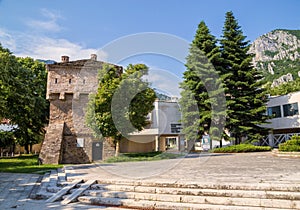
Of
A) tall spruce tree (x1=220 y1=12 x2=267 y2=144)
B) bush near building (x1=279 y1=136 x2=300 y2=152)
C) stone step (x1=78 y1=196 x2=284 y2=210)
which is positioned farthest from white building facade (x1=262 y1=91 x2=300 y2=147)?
stone step (x1=78 y1=196 x2=284 y2=210)

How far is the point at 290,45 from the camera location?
107 metres

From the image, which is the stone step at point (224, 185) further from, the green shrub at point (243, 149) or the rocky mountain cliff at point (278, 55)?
the rocky mountain cliff at point (278, 55)

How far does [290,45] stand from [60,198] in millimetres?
122996

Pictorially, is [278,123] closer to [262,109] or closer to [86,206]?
[262,109]

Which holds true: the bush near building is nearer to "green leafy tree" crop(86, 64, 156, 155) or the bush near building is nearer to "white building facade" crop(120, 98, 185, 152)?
"green leafy tree" crop(86, 64, 156, 155)

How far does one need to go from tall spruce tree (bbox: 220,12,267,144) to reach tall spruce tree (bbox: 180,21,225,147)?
88 cm

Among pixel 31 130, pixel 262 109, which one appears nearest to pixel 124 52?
pixel 262 109

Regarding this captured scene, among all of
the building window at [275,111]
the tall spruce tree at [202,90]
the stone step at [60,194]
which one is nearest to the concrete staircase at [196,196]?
the stone step at [60,194]

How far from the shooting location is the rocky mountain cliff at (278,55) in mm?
77075

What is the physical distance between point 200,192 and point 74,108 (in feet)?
52.4

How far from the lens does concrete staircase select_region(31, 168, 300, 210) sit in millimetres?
4879

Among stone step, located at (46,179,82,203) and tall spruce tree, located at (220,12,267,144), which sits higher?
tall spruce tree, located at (220,12,267,144)

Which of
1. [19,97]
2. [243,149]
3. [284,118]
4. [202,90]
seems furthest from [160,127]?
[19,97]

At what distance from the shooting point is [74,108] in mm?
19641
